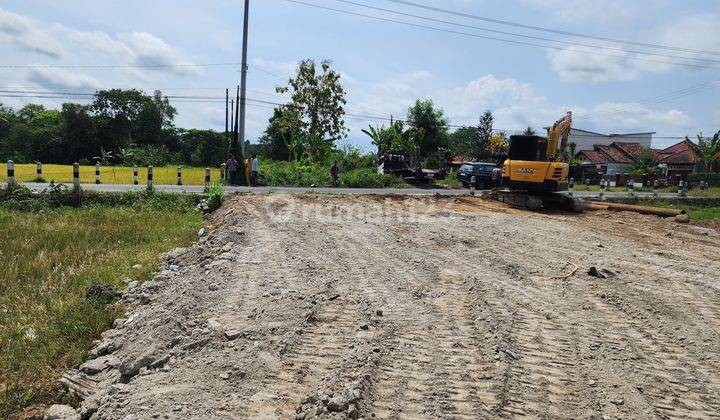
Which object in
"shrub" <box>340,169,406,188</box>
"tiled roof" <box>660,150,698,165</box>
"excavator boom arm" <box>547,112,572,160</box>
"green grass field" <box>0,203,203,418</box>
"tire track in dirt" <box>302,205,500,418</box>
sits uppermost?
"tiled roof" <box>660,150,698,165</box>

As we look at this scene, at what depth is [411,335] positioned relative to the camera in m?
4.93

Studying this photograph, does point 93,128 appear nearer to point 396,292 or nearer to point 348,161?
point 348,161

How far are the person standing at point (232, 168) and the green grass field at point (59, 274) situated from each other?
8.95 m

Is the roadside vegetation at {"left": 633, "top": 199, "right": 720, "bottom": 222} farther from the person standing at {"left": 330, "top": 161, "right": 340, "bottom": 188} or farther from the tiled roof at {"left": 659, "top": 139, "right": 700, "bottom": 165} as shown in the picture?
the tiled roof at {"left": 659, "top": 139, "right": 700, "bottom": 165}

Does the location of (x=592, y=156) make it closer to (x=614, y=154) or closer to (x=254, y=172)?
(x=614, y=154)

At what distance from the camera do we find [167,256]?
9469 mm

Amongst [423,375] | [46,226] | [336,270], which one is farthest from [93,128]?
[423,375]

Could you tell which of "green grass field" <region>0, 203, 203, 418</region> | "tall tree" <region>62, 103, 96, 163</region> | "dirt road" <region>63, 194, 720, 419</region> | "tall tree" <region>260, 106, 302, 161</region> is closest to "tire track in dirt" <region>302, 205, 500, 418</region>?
"dirt road" <region>63, 194, 720, 419</region>

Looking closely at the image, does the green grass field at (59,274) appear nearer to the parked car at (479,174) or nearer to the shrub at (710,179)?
the parked car at (479,174)

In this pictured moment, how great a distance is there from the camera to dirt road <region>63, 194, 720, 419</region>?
12.6ft

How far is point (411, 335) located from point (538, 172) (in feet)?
39.1

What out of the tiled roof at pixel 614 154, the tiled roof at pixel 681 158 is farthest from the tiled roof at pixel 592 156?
the tiled roof at pixel 681 158

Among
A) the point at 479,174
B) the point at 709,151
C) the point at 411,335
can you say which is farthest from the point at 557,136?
the point at 709,151

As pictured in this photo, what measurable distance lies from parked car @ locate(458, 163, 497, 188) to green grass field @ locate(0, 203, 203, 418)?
55.8 ft
